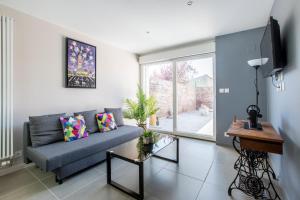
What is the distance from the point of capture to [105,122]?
3098 millimetres

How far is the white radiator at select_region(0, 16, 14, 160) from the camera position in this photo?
6.81 ft

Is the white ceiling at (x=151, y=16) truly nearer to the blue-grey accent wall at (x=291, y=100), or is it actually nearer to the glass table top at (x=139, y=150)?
the blue-grey accent wall at (x=291, y=100)

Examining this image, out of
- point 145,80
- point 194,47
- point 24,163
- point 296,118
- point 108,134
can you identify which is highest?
point 194,47

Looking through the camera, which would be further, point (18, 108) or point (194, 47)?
point (194, 47)

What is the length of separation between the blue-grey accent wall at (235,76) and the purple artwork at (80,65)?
290 centimetres

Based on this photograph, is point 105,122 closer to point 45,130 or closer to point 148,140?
point 45,130

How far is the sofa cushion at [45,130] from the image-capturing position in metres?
2.22

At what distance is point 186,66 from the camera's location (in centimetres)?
414

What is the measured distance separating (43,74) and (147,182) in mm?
2539

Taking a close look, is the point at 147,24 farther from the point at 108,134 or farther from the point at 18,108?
the point at 18,108

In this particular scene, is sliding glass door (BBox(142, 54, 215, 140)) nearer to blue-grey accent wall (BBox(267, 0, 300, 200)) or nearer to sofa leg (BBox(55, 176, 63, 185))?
blue-grey accent wall (BBox(267, 0, 300, 200))

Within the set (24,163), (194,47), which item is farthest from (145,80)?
(24,163)

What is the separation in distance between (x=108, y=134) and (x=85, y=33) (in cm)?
224

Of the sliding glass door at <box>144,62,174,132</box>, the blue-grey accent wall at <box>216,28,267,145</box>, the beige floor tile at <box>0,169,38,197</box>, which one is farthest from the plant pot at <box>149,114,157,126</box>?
the beige floor tile at <box>0,169,38,197</box>
